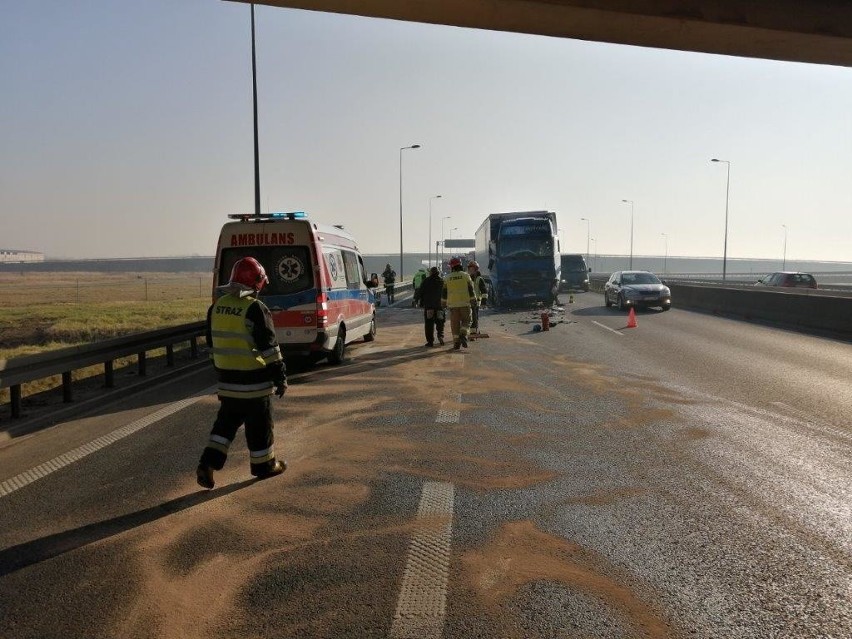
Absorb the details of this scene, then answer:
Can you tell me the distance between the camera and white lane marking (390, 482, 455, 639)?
325 centimetres

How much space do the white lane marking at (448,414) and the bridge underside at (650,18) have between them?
183 inches

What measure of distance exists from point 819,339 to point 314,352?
41.3ft

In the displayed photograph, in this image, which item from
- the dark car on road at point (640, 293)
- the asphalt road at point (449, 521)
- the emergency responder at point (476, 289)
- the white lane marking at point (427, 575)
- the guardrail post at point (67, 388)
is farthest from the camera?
the dark car on road at point (640, 293)

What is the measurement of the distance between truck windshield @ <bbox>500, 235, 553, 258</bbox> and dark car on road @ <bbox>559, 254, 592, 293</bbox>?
15.2 meters

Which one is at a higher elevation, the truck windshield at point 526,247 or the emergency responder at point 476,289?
the truck windshield at point 526,247

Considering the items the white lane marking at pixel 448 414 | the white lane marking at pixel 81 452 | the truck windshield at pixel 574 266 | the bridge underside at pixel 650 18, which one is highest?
the bridge underside at pixel 650 18

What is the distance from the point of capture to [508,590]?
3.63 m

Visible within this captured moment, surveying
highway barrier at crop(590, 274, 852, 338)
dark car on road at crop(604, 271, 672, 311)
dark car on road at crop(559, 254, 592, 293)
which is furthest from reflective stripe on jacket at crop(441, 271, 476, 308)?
dark car on road at crop(559, 254, 592, 293)

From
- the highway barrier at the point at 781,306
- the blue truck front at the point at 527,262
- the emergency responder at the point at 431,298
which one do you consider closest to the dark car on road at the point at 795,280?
the highway barrier at the point at 781,306

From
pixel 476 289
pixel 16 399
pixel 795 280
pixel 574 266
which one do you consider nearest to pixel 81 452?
pixel 16 399

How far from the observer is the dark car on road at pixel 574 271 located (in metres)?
42.9

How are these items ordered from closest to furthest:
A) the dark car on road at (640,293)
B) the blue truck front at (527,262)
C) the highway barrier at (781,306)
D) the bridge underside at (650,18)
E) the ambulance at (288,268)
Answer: the bridge underside at (650,18)
the ambulance at (288,268)
the highway barrier at (781,306)
the dark car on road at (640,293)
the blue truck front at (527,262)

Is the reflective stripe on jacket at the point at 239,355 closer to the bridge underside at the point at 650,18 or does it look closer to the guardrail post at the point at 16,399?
the bridge underside at the point at 650,18

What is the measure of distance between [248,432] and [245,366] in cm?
55
